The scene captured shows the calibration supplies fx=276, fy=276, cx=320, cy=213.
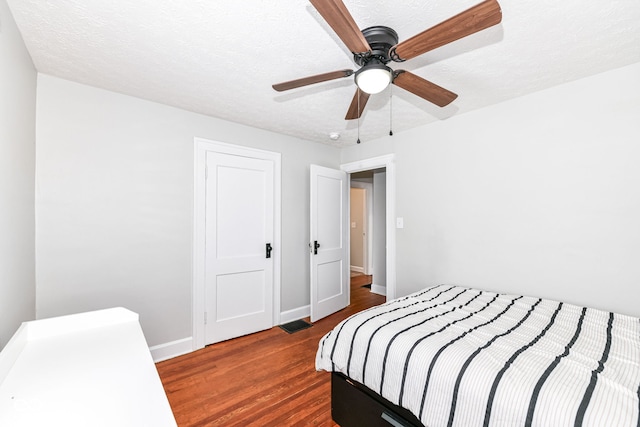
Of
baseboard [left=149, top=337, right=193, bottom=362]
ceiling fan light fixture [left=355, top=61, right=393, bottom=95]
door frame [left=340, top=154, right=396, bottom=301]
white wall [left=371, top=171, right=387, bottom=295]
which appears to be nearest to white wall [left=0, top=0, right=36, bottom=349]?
baseboard [left=149, top=337, right=193, bottom=362]

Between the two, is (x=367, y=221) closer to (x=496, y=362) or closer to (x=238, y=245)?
(x=238, y=245)

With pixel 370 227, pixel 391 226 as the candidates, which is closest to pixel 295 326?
pixel 391 226

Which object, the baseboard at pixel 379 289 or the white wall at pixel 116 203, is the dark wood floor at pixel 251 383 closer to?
the white wall at pixel 116 203

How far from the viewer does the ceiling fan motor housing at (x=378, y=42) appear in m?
1.44

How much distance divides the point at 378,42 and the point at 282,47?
0.59m

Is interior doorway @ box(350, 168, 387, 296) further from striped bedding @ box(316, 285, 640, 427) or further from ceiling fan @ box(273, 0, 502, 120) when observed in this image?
ceiling fan @ box(273, 0, 502, 120)

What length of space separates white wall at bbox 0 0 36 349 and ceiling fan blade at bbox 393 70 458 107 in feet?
6.26

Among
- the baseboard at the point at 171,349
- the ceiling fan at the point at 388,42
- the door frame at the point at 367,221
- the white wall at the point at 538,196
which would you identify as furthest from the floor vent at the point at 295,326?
the door frame at the point at 367,221

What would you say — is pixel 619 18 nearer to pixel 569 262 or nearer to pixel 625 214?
pixel 625 214

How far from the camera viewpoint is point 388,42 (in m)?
1.46

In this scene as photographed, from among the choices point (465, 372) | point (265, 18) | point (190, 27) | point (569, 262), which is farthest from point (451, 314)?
point (190, 27)

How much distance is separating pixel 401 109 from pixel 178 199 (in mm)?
2289

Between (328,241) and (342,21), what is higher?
(342,21)

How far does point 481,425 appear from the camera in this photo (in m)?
1.09
